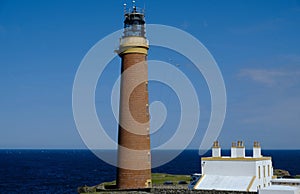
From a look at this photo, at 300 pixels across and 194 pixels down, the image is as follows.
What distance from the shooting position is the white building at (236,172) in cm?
2989

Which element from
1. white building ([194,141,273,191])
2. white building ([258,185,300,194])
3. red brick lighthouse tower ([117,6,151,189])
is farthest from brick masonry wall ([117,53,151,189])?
white building ([258,185,300,194])

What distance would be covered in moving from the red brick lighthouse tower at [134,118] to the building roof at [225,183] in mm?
5669

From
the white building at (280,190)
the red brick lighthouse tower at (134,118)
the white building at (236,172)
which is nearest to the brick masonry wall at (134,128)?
the red brick lighthouse tower at (134,118)

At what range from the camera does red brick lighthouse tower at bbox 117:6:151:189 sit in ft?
113

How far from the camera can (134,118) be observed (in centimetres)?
3459

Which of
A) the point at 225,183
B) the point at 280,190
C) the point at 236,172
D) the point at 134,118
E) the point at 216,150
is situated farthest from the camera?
the point at 134,118

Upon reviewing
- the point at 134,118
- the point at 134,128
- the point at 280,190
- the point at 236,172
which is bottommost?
the point at 280,190

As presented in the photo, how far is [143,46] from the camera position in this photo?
35562mm

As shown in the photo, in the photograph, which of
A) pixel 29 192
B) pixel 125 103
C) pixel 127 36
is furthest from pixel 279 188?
pixel 29 192

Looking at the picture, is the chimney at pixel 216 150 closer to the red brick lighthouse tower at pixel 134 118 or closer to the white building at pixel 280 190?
the red brick lighthouse tower at pixel 134 118

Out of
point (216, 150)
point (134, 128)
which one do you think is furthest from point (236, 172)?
point (134, 128)

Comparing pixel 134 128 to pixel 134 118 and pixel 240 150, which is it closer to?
pixel 134 118

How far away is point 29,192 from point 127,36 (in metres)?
44.6

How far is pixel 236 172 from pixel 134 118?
939 cm
